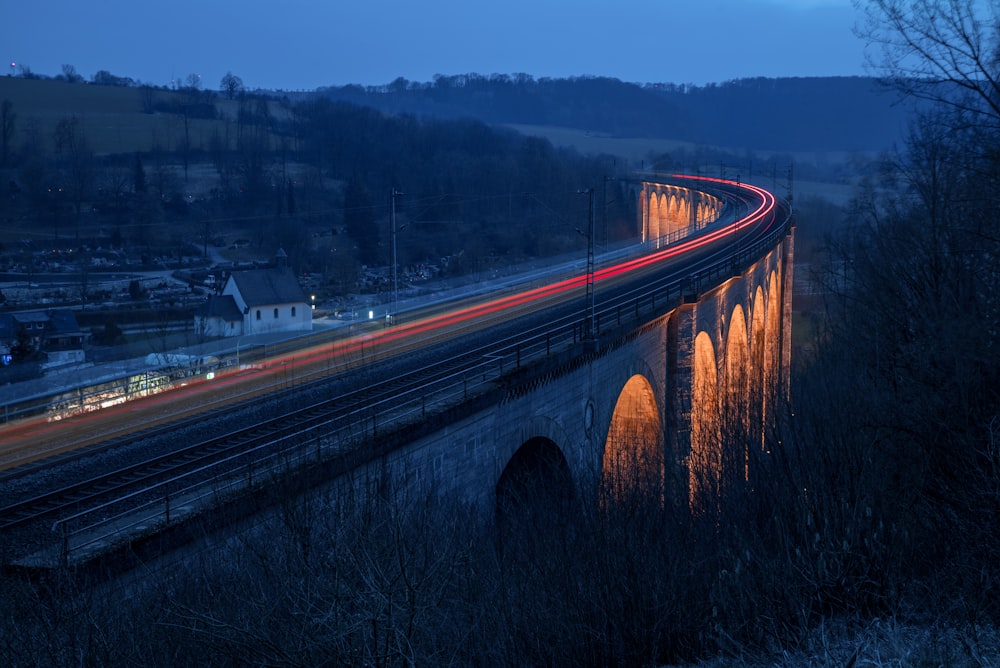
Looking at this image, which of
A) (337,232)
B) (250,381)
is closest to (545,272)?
(337,232)

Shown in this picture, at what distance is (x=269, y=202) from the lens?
88.4 ft

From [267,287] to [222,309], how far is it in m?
0.88

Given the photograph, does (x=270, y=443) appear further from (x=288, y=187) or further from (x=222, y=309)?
(x=288, y=187)

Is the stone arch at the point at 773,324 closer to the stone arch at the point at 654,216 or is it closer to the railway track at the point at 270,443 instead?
the railway track at the point at 270,443

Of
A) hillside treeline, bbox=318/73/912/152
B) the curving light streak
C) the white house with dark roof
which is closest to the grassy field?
the white house with dark roof

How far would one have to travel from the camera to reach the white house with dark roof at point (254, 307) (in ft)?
49.9

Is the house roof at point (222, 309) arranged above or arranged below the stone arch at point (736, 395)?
above

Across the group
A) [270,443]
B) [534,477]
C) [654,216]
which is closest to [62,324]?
[270,443]

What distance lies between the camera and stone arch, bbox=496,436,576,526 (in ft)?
38.0

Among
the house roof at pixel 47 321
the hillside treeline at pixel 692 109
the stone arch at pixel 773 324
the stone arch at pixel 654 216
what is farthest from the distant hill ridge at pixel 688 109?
the house roof at pixel 47 321

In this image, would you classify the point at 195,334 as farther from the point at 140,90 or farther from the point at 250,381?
the point at 140,90

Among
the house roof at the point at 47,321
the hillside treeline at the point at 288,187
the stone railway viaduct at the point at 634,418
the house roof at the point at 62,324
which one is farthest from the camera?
the hillside treeline at the point at 288,187

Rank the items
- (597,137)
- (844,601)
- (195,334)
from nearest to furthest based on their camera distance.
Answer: (844,601) → (195,334) → (597,137)

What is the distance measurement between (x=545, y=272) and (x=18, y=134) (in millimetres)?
15070
